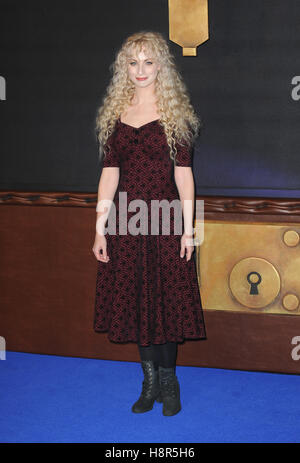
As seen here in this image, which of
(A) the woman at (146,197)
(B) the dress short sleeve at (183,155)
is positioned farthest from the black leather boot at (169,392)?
(B) the dress short sleeve at (183,155)

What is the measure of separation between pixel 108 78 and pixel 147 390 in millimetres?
1559

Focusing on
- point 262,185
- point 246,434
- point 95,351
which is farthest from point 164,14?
point 246,434

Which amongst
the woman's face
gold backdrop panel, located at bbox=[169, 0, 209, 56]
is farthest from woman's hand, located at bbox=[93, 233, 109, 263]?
gold backdrop panel, located at bbox=[169, 0, 209, 56]

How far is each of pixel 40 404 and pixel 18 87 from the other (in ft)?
5.36

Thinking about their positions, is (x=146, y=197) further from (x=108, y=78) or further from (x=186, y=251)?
(x=108, y=78)

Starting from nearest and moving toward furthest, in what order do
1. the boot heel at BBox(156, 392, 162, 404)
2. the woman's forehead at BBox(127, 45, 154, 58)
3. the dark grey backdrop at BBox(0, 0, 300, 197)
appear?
the woman's forehead at BBox(127, 45, 154, 58) → the boot heel at BBox(156, 392, 162, 404) → the dark grey backdrop at BBox(0, 0, 300, 197)

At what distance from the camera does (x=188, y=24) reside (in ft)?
8.55

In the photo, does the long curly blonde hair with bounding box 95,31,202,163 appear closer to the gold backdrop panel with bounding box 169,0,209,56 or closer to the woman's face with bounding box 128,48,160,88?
the woman's face with bounding box 128,48,160,88

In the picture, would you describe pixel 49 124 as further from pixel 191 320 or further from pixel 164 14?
pixel 191 320

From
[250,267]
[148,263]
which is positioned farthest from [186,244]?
[250,267]

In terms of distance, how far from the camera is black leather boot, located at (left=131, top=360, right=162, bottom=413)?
236 centimetres

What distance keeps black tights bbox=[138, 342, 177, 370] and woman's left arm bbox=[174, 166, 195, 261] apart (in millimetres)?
414

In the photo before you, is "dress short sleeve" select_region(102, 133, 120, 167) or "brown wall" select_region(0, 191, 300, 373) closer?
"dress short sleeve" select_region(102, 133, 120, 167)

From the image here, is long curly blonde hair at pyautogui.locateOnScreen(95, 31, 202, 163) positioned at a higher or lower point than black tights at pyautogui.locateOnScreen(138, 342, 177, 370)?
higher
